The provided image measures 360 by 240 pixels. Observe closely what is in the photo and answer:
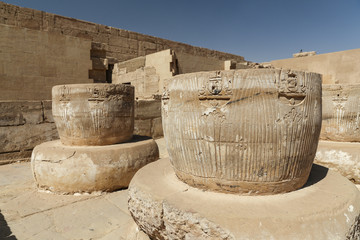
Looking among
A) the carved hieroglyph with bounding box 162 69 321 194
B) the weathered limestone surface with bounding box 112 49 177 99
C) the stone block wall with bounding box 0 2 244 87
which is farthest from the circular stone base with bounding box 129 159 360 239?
the stone block wall with bounding box 0 2 244 87

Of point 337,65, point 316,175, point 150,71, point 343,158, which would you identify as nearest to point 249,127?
point 316,175

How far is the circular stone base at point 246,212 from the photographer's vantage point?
4.47 ft

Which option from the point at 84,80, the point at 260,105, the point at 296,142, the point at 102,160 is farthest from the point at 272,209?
the point at 84,80

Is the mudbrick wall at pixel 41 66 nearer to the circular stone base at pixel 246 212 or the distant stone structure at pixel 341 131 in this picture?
the circular stone base at pixel 246 212

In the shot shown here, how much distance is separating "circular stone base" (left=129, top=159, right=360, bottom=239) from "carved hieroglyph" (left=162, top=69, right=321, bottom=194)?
0.14m

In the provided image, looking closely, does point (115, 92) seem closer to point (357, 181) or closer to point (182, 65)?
point (357, 181)

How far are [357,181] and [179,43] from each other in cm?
1118

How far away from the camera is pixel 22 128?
500 centimetres

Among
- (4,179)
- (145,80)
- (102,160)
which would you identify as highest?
(145,80)

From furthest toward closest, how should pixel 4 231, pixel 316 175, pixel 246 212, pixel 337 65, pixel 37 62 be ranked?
pixel 337 65, pixel 37 62, pixel 4 231, pixel 316 175, pixel 246 212

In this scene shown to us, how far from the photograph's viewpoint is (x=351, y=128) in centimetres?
341

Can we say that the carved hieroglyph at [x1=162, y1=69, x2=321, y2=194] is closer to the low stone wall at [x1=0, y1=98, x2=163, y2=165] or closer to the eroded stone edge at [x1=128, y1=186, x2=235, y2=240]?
the eroded stone edge at [x1=128, y1=186, x2=235, y2=240]

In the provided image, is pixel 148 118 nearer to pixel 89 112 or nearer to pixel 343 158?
pixel 89 112

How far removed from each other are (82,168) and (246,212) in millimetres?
2324
